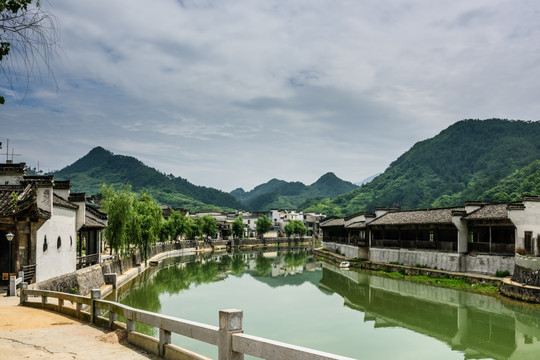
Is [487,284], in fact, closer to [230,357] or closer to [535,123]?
[230,357]

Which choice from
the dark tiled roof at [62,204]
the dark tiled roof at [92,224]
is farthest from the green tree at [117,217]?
the dark tiled roof at [62,204]

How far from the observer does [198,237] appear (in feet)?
298

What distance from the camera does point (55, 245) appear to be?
22094 mm

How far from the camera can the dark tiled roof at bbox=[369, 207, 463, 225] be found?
35.3m

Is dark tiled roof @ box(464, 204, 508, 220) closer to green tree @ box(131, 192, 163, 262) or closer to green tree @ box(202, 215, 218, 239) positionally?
green tree @ box(131, 192, 163, 262)

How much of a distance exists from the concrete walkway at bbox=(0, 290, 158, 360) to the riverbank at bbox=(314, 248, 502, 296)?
23.5m

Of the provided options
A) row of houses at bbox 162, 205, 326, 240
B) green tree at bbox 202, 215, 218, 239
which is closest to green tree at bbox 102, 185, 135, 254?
green tree at bbox 202, 215, 218, 239

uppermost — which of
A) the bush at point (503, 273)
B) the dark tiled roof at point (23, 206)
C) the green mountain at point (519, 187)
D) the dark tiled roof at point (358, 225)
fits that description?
the green mountain at point (519, 187)

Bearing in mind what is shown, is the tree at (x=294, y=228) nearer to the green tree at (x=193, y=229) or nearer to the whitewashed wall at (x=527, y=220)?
the green tree at (x=193, y=229)

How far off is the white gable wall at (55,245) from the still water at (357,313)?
4.54m

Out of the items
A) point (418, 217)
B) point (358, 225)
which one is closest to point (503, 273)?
point (418, 217)

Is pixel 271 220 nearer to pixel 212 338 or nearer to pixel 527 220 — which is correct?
pixel 527 220

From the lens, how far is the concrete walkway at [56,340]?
883 cm

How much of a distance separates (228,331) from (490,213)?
94.0ft
